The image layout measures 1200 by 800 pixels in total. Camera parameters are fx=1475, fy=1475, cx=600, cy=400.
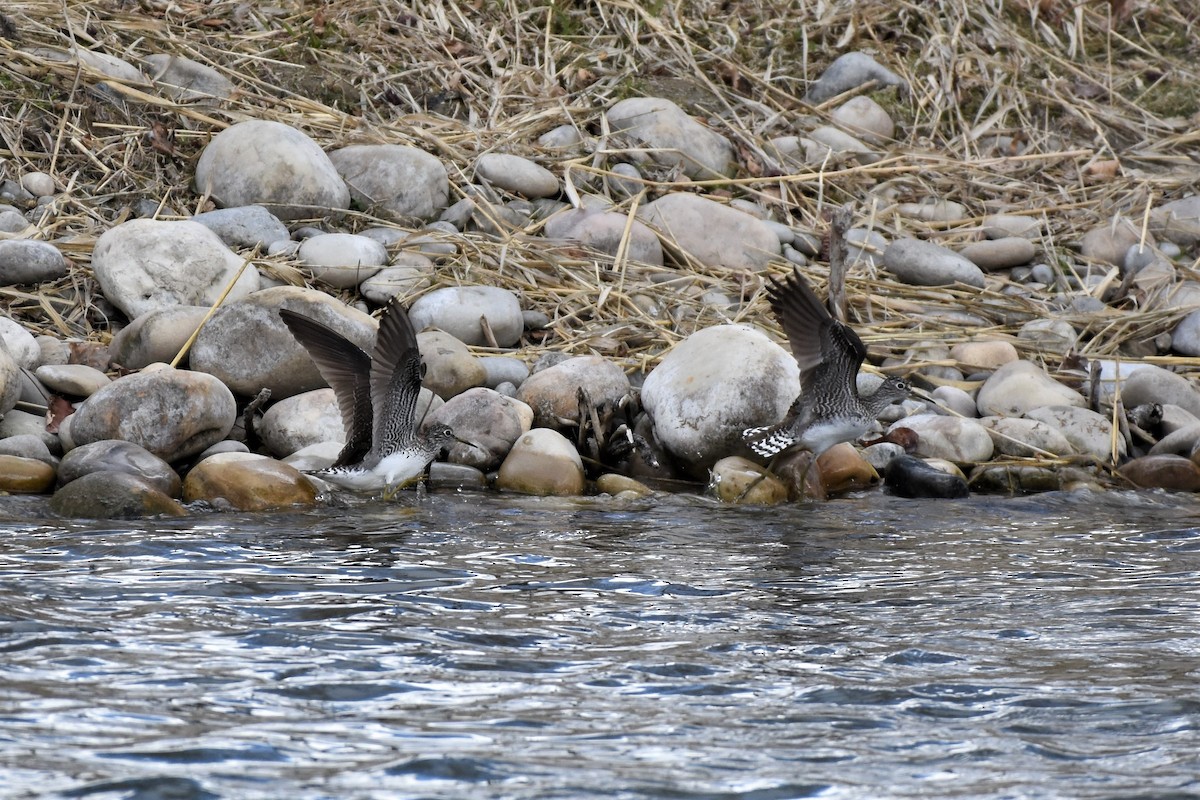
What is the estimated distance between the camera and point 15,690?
376 centimetres

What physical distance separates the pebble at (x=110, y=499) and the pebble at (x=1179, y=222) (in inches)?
311

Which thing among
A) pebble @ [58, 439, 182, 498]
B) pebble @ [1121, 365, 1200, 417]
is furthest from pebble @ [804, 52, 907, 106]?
pebble @ [58, 439, 182, 498]

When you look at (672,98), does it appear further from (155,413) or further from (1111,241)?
(155,413)

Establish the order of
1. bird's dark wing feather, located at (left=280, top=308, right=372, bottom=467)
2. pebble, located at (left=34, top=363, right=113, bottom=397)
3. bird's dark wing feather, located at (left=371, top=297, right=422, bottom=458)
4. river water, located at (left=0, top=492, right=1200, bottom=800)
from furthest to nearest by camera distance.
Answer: pebble, located at (left=34, top=363, right=113, bottom=397) < bird's dark wing feather, located at (left=280, top=308, right=372, bottom=467) < bird's dark wing feather, located at (left=371, top=297, right=422, bottom=458) < river water, located at (left=0, top=492, right=1200, bottom=800)

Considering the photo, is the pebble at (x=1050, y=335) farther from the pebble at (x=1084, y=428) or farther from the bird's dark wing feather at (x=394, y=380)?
the bird's dark wing feather at (x=394, y=380)

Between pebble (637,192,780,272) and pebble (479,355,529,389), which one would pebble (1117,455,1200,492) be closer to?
pebble (637,192,780,272)

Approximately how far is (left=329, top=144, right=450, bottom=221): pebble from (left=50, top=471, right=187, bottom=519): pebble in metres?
4.13

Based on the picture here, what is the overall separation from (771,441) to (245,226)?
3.96m

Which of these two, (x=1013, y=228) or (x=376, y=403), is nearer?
(x=376, y=403)

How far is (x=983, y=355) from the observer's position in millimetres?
9258

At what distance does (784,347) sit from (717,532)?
102 inches

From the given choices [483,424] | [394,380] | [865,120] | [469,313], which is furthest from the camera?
[865,120]

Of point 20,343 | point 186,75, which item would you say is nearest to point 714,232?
point 186,75

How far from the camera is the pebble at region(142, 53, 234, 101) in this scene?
1101 centimetres
